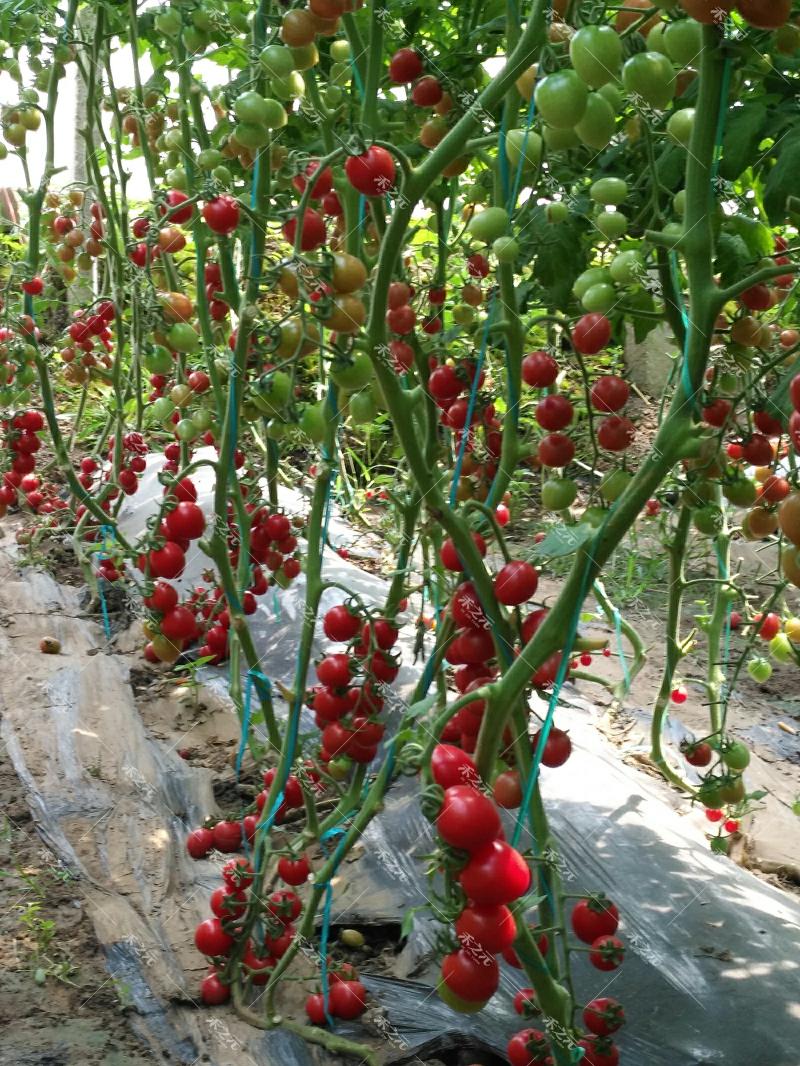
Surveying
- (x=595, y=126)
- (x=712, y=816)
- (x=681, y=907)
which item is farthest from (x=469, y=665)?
(x=712, y=816)

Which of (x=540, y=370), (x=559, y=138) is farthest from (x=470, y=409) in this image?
(x=559, y=138)

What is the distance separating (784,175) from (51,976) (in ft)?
4.89

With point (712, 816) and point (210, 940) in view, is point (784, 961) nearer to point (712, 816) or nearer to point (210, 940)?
point (712, 816)

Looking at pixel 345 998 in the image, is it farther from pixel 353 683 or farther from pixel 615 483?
pixel 615 483

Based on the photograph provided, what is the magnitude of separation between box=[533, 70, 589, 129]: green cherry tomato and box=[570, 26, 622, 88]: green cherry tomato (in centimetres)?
2

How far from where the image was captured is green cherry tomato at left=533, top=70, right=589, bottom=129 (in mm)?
708

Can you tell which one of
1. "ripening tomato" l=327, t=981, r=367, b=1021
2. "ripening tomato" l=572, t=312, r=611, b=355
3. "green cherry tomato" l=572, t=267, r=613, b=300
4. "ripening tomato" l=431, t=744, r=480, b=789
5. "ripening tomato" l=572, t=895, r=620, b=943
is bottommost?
"ripening tomato" l=327, t=981, r=367, b=1021

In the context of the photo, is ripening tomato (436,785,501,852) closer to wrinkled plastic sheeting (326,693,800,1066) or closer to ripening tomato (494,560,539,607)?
ripening tomato (494,560,539,607)

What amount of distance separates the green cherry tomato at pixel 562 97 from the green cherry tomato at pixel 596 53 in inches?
0.7

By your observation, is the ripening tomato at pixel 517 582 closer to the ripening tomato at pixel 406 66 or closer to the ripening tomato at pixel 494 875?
the ripening tomato at pixel 494 875

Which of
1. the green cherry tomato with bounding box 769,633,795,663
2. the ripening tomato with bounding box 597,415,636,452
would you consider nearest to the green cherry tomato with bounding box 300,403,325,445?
the ripening tomato with bounding box 597,415,636,452

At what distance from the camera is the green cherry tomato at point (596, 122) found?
0.73 m

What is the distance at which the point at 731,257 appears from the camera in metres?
1.10

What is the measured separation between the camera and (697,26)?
0.76m
